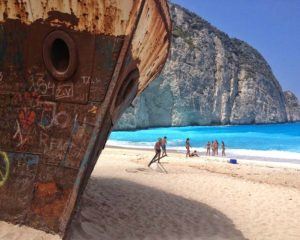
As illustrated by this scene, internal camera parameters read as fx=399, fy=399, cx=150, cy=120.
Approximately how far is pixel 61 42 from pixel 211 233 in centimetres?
412

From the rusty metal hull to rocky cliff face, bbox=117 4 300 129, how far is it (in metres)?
55.4

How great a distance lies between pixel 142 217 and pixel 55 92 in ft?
10.7

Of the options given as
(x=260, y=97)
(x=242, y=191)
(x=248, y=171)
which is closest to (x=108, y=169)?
(x=242, y=191)

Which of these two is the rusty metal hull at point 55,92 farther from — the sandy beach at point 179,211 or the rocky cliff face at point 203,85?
the rocky cliff face at point 203,85

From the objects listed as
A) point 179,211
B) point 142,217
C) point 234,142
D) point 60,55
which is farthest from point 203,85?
point 60,55

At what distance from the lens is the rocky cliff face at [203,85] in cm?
6744

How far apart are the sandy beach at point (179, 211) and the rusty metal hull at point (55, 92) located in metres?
0.46

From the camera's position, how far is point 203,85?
72.6 metres

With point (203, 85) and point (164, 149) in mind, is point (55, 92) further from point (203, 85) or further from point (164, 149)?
point (203, 85)

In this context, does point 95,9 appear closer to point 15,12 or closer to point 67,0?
point 67,0

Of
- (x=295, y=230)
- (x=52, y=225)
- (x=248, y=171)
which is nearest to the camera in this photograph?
(x=52, y=225)

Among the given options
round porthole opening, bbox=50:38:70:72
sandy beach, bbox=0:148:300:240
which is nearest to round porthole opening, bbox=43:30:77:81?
round porthole opening, bbox=50:38:70:72

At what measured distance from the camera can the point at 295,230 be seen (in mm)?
7816

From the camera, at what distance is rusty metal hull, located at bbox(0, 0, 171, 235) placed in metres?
4.79
